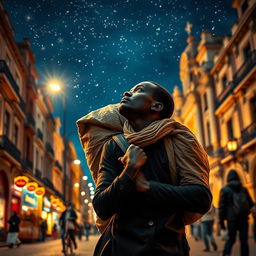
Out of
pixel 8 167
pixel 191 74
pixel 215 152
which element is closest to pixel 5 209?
pixel 8 167

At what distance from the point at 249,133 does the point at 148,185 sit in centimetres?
2163

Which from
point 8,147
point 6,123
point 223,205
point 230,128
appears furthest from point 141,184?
point 230,128

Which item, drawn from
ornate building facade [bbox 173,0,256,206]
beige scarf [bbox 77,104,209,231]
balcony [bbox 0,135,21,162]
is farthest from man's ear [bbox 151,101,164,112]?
ornate building facade [bbox 173,0,256,206]

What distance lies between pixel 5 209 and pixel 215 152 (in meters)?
16.3

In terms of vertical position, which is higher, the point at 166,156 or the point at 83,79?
the point at 83,79

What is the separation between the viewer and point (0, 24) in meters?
20.0

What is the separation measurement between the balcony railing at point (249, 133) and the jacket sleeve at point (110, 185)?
66.8ft

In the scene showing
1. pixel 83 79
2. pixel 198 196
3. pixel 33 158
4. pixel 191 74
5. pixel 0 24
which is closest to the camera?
pixel 198 196

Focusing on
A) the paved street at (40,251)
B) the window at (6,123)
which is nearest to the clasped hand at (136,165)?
the paved street at (40,251)

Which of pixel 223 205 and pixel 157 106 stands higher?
pixel 157 106

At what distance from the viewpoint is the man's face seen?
81.7 inches

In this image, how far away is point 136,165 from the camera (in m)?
1.79

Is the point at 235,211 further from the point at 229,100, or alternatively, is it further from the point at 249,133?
the point at 229,100

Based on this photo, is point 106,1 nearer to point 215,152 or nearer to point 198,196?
point 198,196
